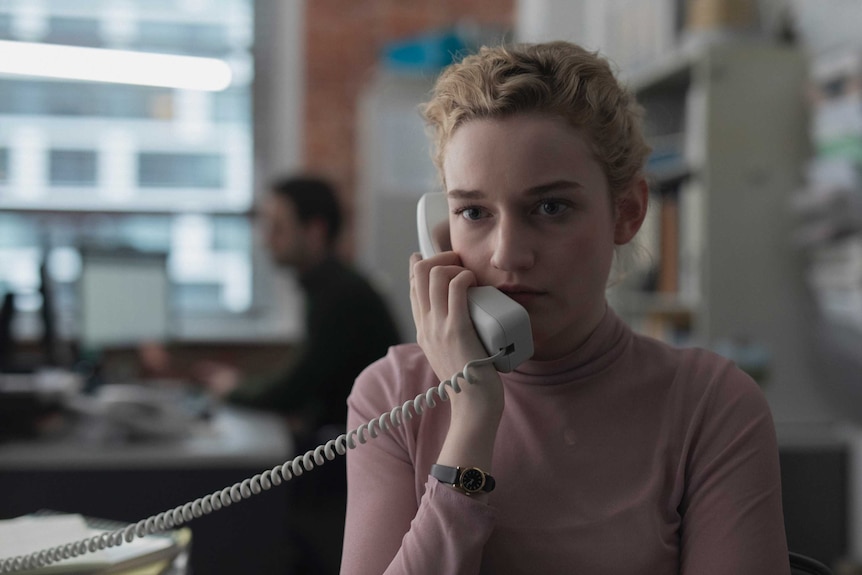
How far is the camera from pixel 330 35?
432 centimetres

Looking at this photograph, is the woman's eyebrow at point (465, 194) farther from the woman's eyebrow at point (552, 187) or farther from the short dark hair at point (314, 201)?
the short dark hair at point (314, 201)

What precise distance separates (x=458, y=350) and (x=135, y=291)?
8.35 feet

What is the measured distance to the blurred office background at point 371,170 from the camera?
2.46 meters

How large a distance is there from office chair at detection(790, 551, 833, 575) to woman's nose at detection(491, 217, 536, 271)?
1.31 feet

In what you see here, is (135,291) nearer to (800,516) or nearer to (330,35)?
(330,35)

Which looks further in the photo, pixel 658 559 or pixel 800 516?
pixel 800 516

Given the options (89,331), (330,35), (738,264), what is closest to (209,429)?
(89,331)

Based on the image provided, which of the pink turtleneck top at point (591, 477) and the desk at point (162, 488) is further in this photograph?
the desk at point (162, 488)

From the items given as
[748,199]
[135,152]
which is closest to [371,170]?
[135,152]

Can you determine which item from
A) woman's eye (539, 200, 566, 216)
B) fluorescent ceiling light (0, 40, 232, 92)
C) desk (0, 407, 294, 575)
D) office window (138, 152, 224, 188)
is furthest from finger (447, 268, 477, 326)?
fluorescent ceiling light (0, 40, 232, 92)

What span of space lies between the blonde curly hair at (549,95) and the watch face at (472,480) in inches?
12.7

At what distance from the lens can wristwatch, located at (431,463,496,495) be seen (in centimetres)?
86

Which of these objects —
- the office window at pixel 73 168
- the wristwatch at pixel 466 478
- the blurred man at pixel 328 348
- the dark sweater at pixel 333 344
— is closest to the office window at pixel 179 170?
the office window at pixel 73 168

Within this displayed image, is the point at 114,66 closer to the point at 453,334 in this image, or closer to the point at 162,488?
the point at 162,488
